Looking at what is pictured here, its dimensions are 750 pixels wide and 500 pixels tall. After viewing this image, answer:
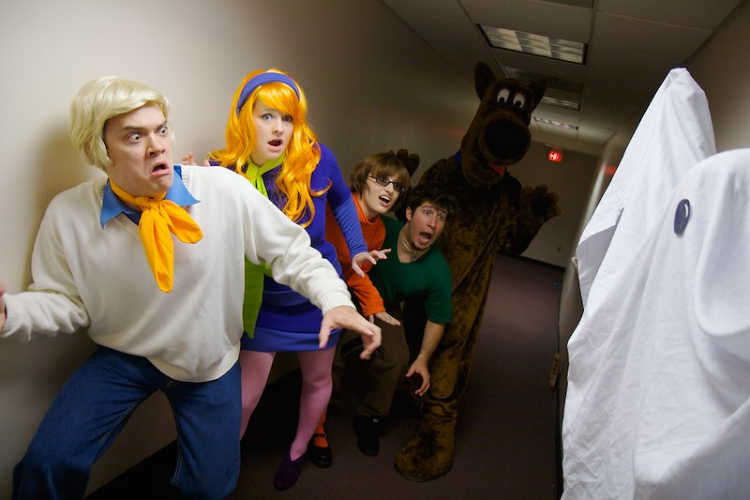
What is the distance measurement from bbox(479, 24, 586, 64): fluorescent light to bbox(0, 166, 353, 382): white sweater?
2052 millimetres

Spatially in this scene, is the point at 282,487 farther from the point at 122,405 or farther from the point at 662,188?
the point at 662,188

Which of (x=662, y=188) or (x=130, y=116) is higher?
(x=662, y=188)

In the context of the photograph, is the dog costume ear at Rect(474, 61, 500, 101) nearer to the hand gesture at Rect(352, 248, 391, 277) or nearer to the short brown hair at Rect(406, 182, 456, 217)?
the short brown hair at Rect(406, 182, 456, 217)

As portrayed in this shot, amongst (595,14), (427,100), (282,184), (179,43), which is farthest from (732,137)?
(427,100)

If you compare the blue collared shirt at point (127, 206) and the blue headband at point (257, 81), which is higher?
the blue headband at point (257, 81)

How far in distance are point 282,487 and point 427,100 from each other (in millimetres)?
2997

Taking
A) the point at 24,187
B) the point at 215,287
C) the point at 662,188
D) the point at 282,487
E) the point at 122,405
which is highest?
the point at 662,188

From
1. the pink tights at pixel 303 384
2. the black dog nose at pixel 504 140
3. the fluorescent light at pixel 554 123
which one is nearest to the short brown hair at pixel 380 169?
the black dog nose at pixel 504 140

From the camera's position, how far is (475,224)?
2428mm

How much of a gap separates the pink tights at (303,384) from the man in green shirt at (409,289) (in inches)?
14.5

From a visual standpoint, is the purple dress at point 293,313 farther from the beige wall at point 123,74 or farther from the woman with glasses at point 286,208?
the beige wall at point 123,74

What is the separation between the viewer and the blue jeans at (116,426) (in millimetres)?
1144

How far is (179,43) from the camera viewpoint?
4.77 ft

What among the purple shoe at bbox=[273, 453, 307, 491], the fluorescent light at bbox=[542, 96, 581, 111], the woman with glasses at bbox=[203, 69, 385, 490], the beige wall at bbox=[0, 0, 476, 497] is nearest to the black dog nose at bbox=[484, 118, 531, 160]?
the beige wall at bbox=[0, 0, 476, 497]
